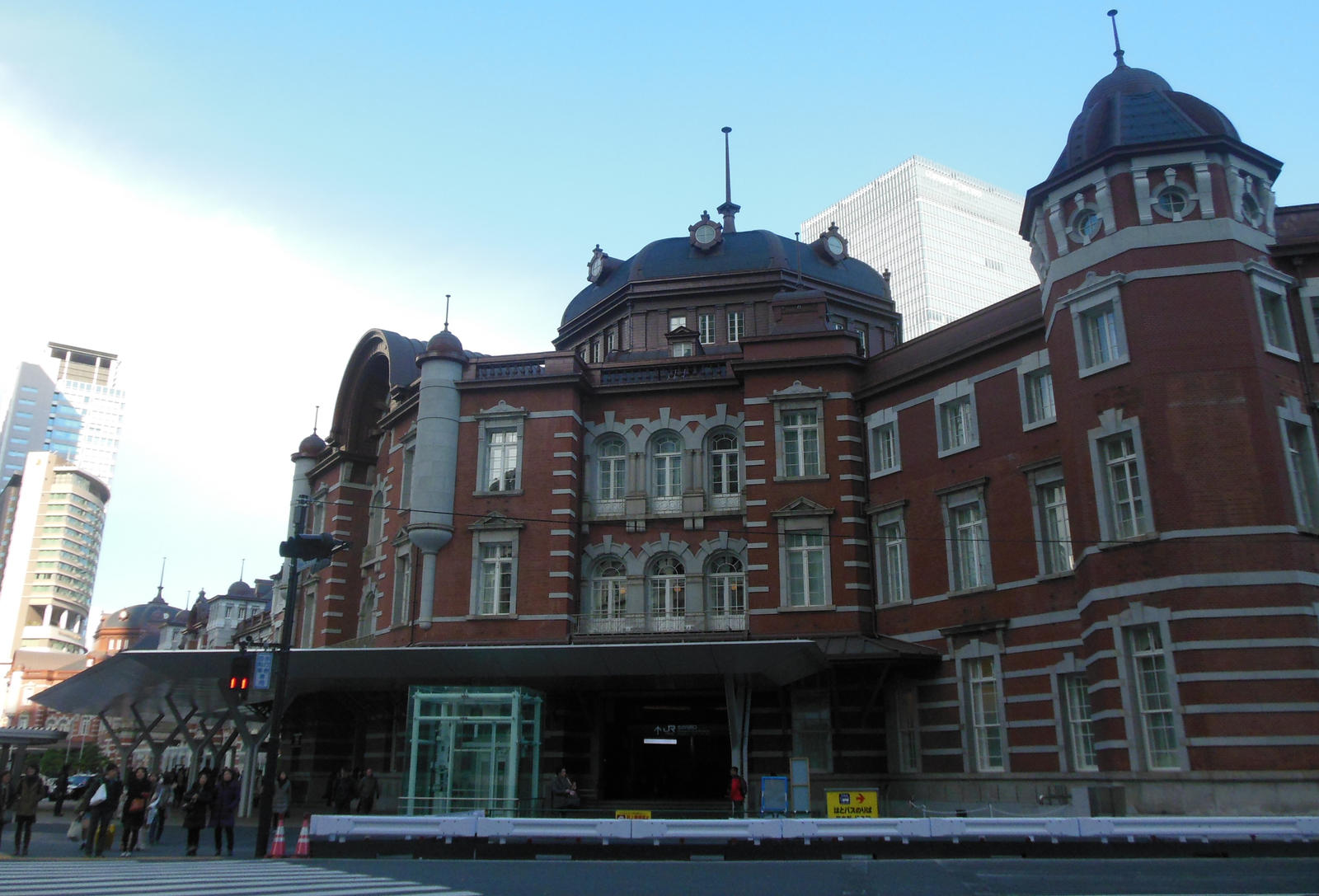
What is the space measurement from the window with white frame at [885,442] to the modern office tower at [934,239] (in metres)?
103

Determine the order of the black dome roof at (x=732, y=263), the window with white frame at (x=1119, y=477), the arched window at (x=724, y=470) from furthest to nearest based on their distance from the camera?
the black dome roof at (x=732, y=263)
the arched window at (x=724, y=470)
the window with white frame at (x=1119, y=477)

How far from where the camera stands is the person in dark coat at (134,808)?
19.6 metres

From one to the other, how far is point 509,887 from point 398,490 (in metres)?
23.7

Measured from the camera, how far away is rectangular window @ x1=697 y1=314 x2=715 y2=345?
39.2m

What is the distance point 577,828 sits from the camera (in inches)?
675

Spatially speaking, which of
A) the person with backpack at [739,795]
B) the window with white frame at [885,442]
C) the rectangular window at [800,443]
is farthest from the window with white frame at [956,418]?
the person with backpack at [739,795]

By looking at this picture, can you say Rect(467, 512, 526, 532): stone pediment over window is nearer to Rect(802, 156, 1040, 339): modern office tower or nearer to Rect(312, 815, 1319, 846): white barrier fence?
Rect(312, 815, 1319, 846): white barrier fence

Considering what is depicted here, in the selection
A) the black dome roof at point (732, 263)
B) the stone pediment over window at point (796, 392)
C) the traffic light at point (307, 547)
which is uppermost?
the black dome roof at point (732, 263)

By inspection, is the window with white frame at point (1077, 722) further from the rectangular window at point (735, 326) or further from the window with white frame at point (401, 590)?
the rectangular window at point (735, 326)

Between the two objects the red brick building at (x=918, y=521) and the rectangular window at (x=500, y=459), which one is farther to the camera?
the rectangular window at (x=500, y=459)

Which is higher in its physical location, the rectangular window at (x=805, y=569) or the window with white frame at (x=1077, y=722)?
the rectangular window at (x=805, y=569)

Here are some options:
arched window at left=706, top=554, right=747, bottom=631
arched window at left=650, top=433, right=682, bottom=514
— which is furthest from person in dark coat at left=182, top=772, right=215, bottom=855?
arched window at left=650, top=433, right=682, bottom=514

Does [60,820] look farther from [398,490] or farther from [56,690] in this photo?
[398,490]

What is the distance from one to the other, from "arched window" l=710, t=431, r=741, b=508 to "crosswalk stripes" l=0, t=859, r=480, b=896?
16704 mm
